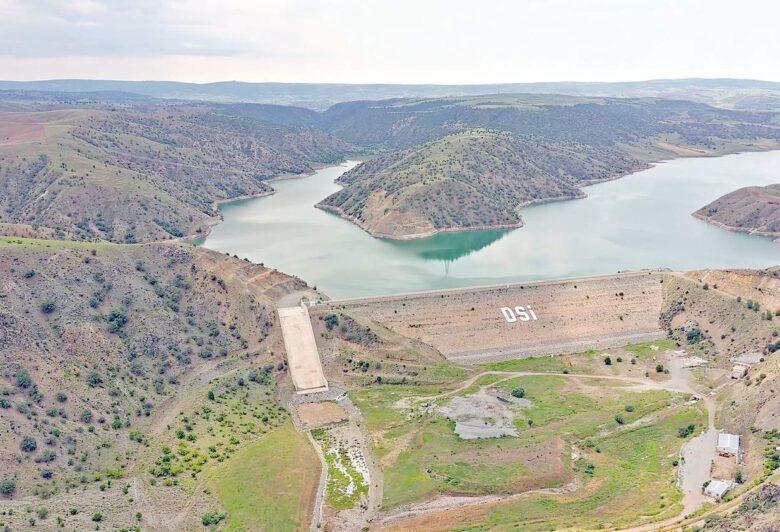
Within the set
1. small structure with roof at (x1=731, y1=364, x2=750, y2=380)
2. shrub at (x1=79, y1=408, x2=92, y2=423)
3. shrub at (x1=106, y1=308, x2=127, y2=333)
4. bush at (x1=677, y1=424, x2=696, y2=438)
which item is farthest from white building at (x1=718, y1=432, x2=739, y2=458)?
shrub at (x1=106, y1=308, x2=127, y2=333)

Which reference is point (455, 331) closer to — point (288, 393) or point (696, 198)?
point (288, 393)

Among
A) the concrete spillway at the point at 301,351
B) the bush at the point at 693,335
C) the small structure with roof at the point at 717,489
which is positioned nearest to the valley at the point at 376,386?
the concrete spillway at the point at 301,351

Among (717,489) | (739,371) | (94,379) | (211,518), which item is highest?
(94,379)

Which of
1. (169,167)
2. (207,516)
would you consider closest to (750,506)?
(207,516)

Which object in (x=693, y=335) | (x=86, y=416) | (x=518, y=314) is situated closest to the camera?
(x=86, y=416)

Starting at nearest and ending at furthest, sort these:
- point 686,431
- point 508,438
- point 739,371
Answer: point 686,431 → point 508,438 → point 739,371

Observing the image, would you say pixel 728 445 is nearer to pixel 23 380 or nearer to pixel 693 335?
pixel 693 335

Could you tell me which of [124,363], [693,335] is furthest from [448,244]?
[124,363]
